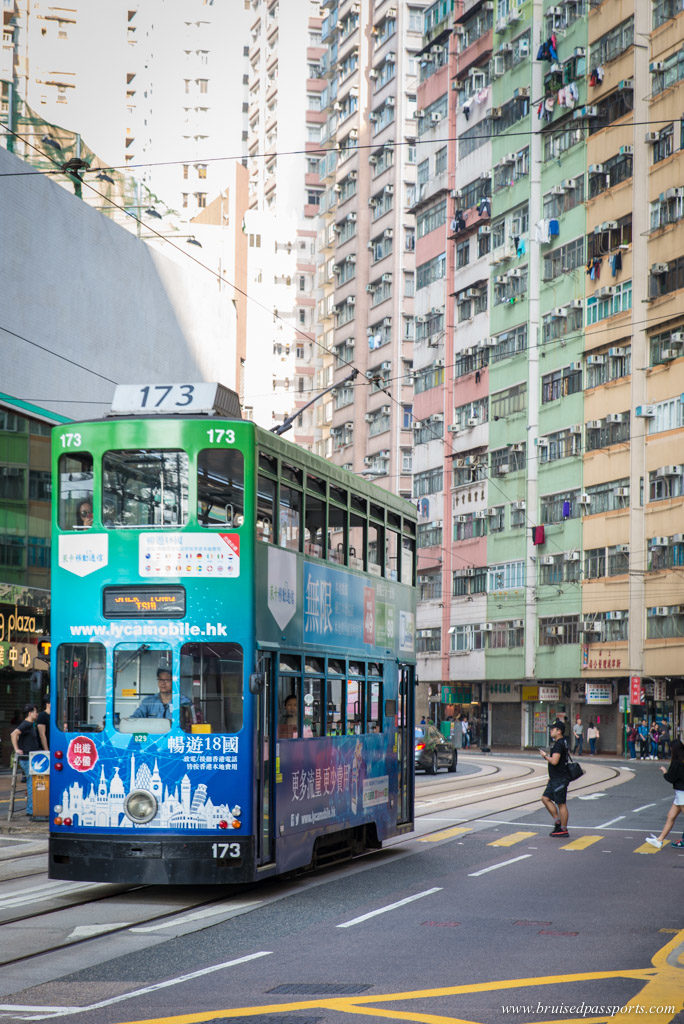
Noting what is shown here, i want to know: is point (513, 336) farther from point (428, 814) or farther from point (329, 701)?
point (329, 701)

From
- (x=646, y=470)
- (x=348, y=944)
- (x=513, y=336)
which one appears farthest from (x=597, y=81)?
(x=348, y=944)

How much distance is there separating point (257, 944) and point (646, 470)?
48054 millimetres

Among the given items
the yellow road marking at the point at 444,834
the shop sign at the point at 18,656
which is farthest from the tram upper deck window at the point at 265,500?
the shop sign at the point at 18,656

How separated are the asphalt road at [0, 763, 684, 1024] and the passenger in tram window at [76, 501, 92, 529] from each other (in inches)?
142

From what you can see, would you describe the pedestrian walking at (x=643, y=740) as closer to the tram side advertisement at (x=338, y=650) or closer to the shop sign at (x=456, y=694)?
the shop sign at (x=456, y=694)

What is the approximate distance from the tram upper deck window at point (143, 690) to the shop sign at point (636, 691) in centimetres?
4563

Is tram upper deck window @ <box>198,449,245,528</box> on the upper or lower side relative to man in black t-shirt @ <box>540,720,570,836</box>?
upper

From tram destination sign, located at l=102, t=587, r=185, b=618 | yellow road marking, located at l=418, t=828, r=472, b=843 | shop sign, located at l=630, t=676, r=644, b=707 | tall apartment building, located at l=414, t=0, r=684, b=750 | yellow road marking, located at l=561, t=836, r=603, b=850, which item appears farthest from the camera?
tall apartment building, located at l=414, t=0, r=684, b=750

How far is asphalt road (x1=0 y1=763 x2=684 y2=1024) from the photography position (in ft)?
29.0

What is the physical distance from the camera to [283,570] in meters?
14.4

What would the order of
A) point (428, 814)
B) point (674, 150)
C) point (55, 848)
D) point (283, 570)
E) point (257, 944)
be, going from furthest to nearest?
point (674, 150) → point (428, 814) → point (283, 570) → point (55, 848) → point (257, 944)

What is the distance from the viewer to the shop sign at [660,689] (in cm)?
5747

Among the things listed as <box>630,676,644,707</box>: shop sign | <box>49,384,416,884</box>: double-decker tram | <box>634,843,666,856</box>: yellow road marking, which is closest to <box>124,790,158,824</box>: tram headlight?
<box>49,384,416,884</box>: double-decker tram

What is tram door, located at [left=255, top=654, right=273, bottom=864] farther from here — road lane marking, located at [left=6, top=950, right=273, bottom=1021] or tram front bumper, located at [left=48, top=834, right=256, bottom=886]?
road lane marking, located at [left=6, top=950, right=273, bottom=1021]
